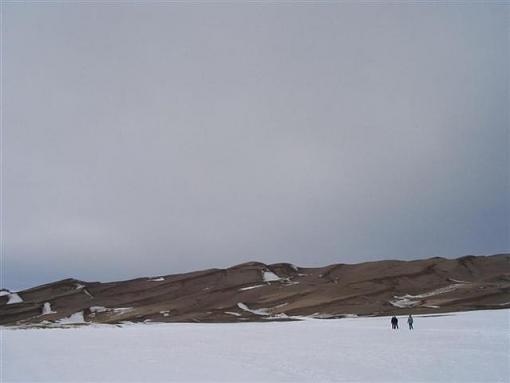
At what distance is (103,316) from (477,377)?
3107 inches

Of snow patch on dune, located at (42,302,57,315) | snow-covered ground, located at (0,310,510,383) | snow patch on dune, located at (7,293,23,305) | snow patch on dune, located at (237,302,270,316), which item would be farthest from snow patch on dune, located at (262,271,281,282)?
snow-covered ground, located at (0,310,510,383)

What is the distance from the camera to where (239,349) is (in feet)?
86.4

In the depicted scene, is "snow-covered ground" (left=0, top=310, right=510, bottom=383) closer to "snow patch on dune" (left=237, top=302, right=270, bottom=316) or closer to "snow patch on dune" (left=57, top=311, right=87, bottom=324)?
"snow patch on dune" (left=237, top=302, right=270, bottom=316)

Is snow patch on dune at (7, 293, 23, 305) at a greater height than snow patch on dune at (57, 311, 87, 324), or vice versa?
snow patch on dune at (7, 293, 23, 305)

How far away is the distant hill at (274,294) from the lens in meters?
62.7

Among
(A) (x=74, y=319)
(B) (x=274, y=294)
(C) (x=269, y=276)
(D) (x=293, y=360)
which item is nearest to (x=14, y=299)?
(A) (x=74, y=319)

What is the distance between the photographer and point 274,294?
8588 centimetres

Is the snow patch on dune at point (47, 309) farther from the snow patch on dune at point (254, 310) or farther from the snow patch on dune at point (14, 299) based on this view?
the snow patch on dune at point (254, 310)

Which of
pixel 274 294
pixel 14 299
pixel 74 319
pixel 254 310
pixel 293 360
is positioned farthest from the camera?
pixel 14 299

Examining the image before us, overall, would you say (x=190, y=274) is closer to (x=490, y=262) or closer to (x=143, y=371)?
(x=490, y=262)

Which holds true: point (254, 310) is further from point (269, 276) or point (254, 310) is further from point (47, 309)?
point (47, 309)

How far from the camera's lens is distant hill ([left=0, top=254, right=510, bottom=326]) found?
206 feet

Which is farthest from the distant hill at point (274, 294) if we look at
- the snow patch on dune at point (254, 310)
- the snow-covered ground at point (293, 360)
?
the snow-covered ground at point (293, 360)

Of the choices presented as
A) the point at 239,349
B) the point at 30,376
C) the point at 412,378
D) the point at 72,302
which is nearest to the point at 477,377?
the point at 412,378
